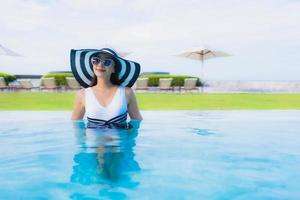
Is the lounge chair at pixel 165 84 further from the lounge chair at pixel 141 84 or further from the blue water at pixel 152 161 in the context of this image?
the blue water at pixel 152 161

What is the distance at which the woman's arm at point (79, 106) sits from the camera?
5.98m

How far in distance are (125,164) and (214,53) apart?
23.0m

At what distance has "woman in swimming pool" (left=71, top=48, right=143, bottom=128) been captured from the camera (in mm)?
5688

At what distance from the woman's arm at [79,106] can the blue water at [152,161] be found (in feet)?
0.93

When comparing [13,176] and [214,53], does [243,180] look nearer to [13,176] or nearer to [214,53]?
[13,176]

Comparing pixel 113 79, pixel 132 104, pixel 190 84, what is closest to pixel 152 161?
pixel 132 104

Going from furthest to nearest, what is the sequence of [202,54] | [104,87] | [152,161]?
[202,54] < [104,87] < [152,161]

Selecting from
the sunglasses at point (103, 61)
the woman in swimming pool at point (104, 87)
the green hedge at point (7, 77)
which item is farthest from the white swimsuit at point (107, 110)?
the green hedge at point (7, 77)

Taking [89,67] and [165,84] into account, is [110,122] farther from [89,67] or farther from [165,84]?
[165,84]

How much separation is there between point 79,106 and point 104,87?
544 millimetres

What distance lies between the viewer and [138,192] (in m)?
3.60

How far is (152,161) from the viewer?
4965 millimetres

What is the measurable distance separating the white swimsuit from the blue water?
0.19 metres

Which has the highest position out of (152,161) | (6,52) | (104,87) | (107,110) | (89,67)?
A: (6,52)
